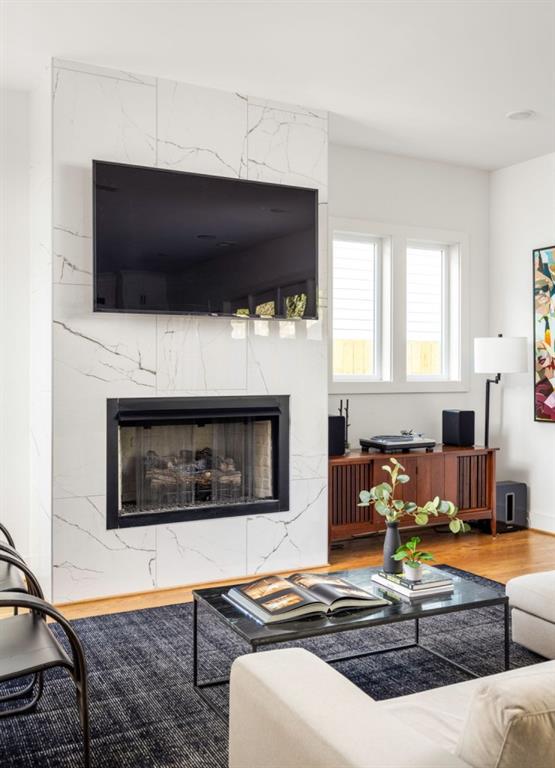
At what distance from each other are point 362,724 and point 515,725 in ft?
1.00

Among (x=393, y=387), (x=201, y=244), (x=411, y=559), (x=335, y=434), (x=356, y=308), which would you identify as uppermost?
(x=201, y=244)

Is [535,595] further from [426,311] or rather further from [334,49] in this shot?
[426,311]

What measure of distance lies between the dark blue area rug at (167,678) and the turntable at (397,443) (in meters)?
1.51

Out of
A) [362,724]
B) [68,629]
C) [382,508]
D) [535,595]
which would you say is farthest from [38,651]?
[535,595]

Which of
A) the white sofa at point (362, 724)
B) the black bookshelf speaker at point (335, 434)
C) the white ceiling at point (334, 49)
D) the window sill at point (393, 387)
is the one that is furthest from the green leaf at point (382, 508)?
the window sill at point (393, 387)

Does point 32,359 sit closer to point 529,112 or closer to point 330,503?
point 330,503

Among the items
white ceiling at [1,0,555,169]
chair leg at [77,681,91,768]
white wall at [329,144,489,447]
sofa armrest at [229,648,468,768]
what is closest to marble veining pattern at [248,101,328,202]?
white ceiling at [1,0,555,169]

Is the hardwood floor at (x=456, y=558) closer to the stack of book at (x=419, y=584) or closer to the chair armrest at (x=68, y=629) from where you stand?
the stack of book at (x=419, y=584)

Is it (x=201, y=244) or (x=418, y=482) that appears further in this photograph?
(x=418, y=482)

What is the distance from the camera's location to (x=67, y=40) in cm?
352

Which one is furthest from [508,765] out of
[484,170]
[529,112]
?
[484,170]

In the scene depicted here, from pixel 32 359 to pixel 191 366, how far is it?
3.07 ft

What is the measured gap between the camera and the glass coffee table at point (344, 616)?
7.57 feet

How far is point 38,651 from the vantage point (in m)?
1.98
